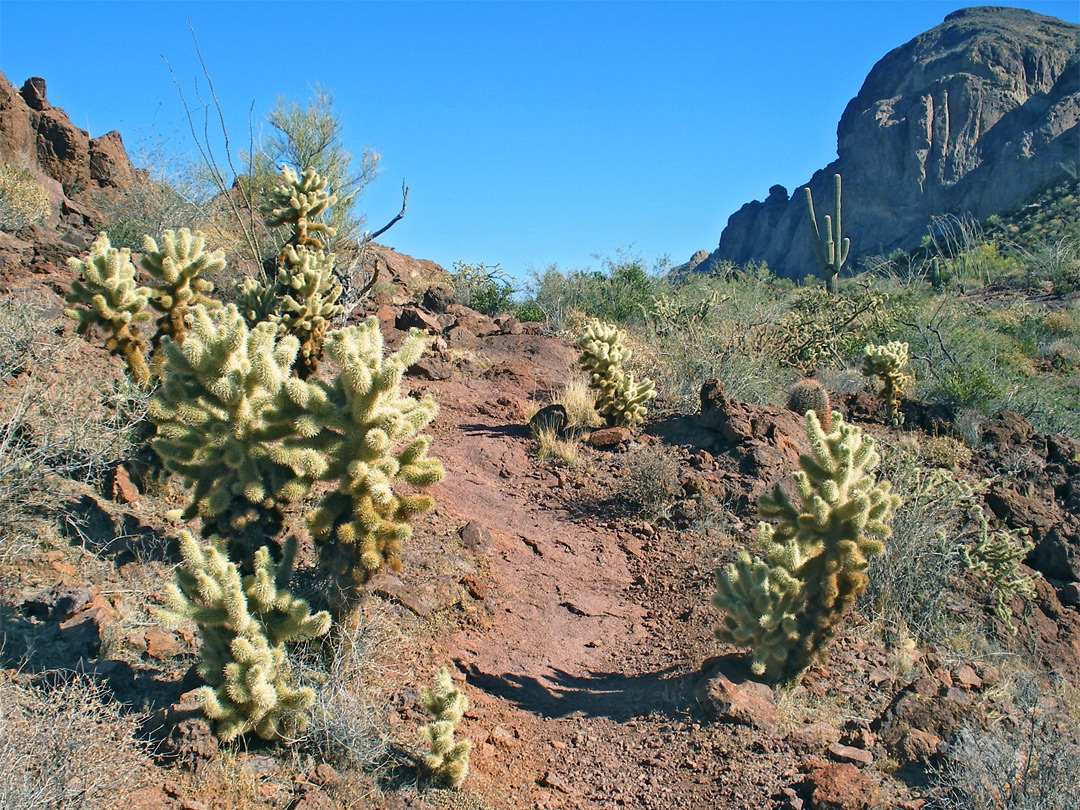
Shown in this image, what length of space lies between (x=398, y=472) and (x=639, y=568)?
296 centimetres

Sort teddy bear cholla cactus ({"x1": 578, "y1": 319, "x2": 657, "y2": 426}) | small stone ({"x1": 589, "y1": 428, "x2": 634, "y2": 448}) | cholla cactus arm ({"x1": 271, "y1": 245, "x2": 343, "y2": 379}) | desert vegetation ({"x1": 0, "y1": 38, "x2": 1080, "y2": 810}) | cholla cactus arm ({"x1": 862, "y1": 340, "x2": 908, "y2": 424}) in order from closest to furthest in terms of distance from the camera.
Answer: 1. desert vegetation ({"x1": 0, "y1": 38, "x2": 1080, "y2": 810})
2. cholla cactus arm ({"x1": 271, "y1": 245, "x2": 343, "y2": 379})
3. small stone ({"x1": 589, "y1": 428, "x2": 634, "y2": 448})
4. teddy bear cholla cactus ({"x1": 578, "y1": 319, "x2": 657, "y2": 426})
5. cholla cactus arm ({"x1": 862, "y1": 340, "x2": 908, "y2": 424})

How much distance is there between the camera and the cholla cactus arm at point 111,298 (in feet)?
19.6

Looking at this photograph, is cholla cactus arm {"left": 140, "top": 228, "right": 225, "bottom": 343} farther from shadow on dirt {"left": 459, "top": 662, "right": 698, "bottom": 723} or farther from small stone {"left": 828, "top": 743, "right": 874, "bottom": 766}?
small stone {"left": 828, "top": 743, "right": 874, "bottom": 766}

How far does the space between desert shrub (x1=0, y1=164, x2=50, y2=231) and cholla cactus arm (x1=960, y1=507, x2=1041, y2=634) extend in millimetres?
11666

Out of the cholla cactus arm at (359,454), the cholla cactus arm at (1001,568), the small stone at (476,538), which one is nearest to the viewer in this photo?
the cholla cactus arm at (359,454)

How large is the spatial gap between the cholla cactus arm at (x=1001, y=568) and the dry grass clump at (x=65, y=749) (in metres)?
5.59

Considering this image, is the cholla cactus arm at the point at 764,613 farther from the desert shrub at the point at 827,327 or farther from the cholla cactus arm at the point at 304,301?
the desert shrub at the point at 827,327

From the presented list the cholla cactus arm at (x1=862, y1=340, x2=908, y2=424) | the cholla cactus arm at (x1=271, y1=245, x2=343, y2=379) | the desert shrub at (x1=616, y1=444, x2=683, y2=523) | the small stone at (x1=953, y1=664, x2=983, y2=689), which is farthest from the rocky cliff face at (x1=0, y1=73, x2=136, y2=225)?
the small stone at (x1=953, y1=664, x2=983, y2=689)

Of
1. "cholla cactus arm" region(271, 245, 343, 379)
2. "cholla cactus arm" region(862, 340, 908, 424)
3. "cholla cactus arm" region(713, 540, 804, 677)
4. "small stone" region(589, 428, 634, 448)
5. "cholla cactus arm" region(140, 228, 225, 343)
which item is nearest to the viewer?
"cholla cactus arm" region(713, 540, 804, 677)

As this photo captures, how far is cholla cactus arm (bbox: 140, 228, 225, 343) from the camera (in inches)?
247

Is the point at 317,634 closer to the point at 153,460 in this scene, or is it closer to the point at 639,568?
the point at 153,460

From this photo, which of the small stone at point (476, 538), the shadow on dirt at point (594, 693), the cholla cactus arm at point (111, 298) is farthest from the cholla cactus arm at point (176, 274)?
the shadow on dirt at point (594, 693)

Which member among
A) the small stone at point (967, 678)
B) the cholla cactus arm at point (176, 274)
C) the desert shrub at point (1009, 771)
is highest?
the cholla cactus arm at point (176, 274)

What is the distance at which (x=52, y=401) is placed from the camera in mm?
5531
